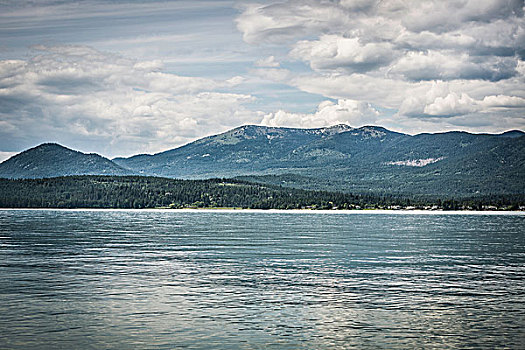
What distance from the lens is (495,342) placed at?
31.9m

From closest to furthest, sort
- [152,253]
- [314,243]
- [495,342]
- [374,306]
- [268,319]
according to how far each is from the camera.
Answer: [495,342] < [268,319] < [374,306] < [152,253] < [314,243]

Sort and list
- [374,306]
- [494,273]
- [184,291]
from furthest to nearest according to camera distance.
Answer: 1. [494,273]
2. [184,291]
3. [374,306]

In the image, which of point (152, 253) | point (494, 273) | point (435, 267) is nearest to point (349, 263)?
point (435, 267)

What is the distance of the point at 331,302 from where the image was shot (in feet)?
142

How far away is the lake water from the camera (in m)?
33.0

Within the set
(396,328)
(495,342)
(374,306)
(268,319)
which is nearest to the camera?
(495,342)

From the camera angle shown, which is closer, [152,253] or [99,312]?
[99,312]

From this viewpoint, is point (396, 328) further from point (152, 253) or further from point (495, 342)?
point (152, 253)

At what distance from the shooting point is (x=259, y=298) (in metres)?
44.7

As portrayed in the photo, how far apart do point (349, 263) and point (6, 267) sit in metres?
38.7

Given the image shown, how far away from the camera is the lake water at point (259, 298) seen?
32969 millimetres

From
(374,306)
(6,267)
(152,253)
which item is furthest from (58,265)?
(374,306)

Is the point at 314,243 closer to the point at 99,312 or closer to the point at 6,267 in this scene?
the point at 6,267

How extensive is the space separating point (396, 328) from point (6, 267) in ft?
147
